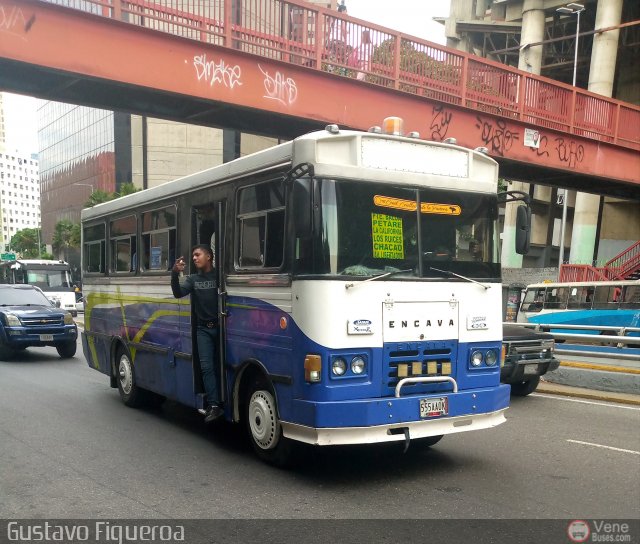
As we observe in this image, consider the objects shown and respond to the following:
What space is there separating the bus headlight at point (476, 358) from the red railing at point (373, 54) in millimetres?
7207

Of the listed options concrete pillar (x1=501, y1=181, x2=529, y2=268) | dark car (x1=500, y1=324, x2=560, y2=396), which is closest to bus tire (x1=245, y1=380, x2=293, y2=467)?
dark car (x1=500, y1=324, x2=560, y2=396)

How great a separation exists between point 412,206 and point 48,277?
78.4 ft

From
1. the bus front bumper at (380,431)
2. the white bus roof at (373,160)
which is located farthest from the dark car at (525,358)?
the white bus roof at (373,160)

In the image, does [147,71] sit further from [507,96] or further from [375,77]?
[507,96]

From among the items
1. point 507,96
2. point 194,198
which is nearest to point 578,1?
point 507,96

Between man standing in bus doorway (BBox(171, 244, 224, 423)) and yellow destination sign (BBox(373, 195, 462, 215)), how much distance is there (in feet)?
6.69

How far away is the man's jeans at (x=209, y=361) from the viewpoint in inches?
256

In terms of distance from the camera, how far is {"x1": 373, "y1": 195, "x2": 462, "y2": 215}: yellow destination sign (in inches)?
219

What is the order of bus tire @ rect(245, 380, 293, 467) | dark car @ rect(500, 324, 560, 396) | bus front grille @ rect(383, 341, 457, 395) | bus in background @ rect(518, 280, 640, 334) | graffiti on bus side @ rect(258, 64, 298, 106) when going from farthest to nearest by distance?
bus in background @ rect(518, 280, 640, 334), graffiti on bus side @ rect(258, 64, 298, 106), dark car @ rect(500, 324, 560, 396), bus tire @ rect(245, 380, 293, 467), bus front grille @ rect(383, 341, 457, 395)

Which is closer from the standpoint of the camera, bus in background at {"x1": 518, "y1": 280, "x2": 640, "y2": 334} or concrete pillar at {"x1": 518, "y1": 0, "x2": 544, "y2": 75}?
bus in background at {"x1": 518, "y1": 280, "x2": 640, "y2": 334}

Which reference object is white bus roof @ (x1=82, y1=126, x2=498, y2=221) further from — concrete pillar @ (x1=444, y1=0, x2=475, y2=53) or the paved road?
concrete pillar @ (x1=444, y1=0, x2=475, y2=53)

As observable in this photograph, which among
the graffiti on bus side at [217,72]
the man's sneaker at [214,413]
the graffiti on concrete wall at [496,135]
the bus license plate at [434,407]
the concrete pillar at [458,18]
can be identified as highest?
the concrete pillar at [458,18]

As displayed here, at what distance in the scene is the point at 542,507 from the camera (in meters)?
4.85

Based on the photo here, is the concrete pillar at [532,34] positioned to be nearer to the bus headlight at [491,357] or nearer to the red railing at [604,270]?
the red railing at [604,270]
